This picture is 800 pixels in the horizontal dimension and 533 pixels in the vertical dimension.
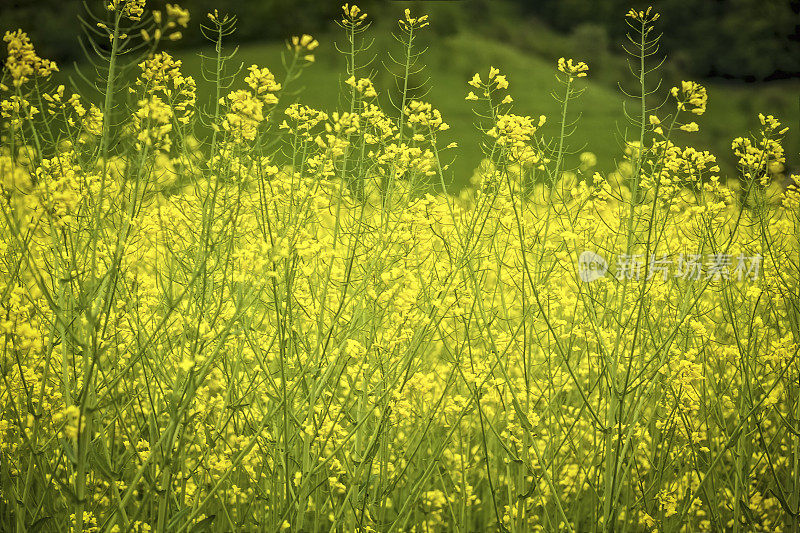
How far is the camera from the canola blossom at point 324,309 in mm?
2453

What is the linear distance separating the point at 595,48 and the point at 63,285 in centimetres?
1751

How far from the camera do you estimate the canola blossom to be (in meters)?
2.45

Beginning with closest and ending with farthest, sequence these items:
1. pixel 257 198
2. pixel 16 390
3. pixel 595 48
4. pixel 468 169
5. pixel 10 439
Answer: pixel 257 198
pixel 16 390
pixel 10 439
pixel 468 169
pixel 595 48

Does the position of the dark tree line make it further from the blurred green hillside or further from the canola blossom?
the canola blossom

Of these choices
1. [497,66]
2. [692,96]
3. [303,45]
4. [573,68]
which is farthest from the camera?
[497,66]

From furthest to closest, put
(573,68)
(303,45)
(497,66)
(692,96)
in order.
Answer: (497,66), (573,68), (692,96), (303,45)

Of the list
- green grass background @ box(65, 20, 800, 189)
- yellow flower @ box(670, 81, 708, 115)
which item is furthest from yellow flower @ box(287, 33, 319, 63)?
green grass background @ box(65, 20, 800, 189)

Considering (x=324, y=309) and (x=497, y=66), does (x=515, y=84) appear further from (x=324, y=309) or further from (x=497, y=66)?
(x=324, y=309)

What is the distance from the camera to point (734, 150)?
365cm

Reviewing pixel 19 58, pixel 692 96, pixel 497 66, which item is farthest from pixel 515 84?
pixel 19 58

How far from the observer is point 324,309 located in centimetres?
308

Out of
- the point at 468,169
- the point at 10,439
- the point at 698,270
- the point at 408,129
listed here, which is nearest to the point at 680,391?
the point at 698,270

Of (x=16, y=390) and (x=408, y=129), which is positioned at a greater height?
(x=408, y=129)

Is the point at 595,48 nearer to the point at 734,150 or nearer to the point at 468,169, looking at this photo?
the point at 468,169
